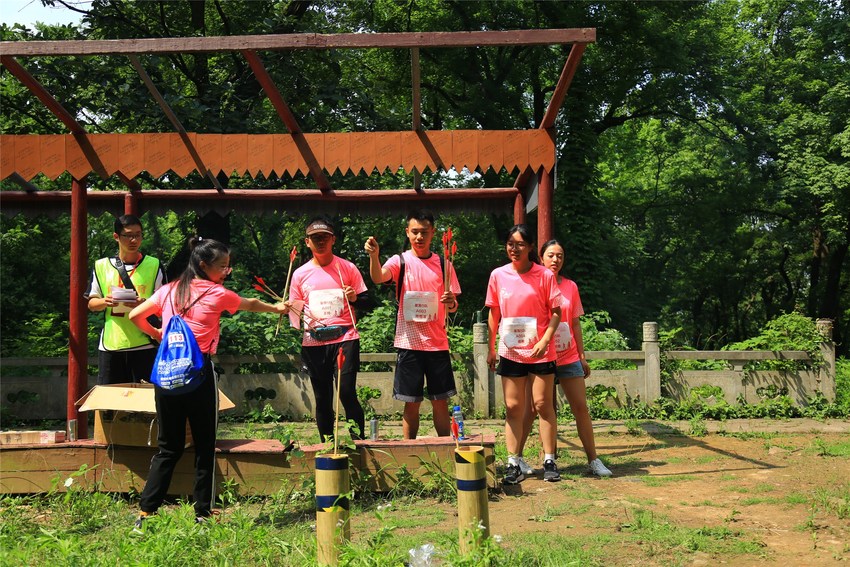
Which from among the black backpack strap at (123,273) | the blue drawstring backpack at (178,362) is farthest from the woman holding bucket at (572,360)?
the black backpack strap at (123,273)

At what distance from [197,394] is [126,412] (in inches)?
38.9

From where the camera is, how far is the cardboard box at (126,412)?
5613mm

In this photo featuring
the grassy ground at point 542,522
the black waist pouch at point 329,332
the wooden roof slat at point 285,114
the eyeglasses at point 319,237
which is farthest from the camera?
the wooden roof slat at point 285,114

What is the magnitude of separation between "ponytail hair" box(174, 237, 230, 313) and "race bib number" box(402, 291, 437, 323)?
1.56 meters

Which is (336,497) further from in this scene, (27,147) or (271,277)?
(271,277)

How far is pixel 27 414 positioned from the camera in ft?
34.2

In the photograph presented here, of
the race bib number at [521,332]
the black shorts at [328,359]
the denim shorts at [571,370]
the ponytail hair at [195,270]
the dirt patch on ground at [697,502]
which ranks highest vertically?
the ponytail hair at [195,270]

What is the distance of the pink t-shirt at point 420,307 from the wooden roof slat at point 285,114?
1.98m

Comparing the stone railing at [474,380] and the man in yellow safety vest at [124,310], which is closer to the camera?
the man in yellow safety vest at [124,310]

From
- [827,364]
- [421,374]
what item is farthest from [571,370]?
[827,364]

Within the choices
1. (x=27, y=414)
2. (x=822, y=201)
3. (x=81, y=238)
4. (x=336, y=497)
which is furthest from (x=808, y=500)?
(x=822, y=201)

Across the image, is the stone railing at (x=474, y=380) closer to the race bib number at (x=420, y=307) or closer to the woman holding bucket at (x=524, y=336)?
the woman holding bucket at (x=524, y=336)

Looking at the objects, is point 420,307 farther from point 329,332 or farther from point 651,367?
point 651,367

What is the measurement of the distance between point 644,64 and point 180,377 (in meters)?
20.0
